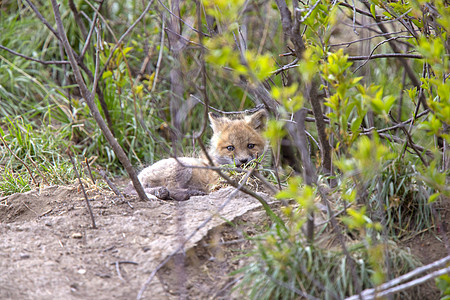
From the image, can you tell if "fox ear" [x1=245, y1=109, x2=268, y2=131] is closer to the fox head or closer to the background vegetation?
the fox head

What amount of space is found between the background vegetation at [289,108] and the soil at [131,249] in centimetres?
30

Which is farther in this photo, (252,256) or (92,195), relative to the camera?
(92,195)

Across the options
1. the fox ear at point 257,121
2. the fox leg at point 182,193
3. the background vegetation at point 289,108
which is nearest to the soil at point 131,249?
the background vegetation at point 289,108

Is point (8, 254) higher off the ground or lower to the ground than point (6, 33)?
lower

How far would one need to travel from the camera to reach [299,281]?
2.61 meters

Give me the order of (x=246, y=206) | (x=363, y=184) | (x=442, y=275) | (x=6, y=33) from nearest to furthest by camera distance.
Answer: (x=442, y=275)
(x=363, y=184)
(x=246, y=206)
(x=6, y=33)

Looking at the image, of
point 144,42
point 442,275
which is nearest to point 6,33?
point 144,42

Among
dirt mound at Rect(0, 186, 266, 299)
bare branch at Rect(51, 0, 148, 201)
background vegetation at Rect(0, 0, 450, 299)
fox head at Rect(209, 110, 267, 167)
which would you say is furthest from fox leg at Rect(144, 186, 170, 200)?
fox head at Rect(209, 110, 267, 167)

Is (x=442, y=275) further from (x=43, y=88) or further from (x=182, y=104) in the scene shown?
(x=43, y=88)

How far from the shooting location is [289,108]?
235cm

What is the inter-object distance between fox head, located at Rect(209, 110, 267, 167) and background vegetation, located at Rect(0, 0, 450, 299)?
0.39 metres

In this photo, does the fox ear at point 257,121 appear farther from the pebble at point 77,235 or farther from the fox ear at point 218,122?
the pebble at point 77,235

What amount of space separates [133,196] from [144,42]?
3513mm

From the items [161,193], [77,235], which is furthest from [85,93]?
[161,193]
